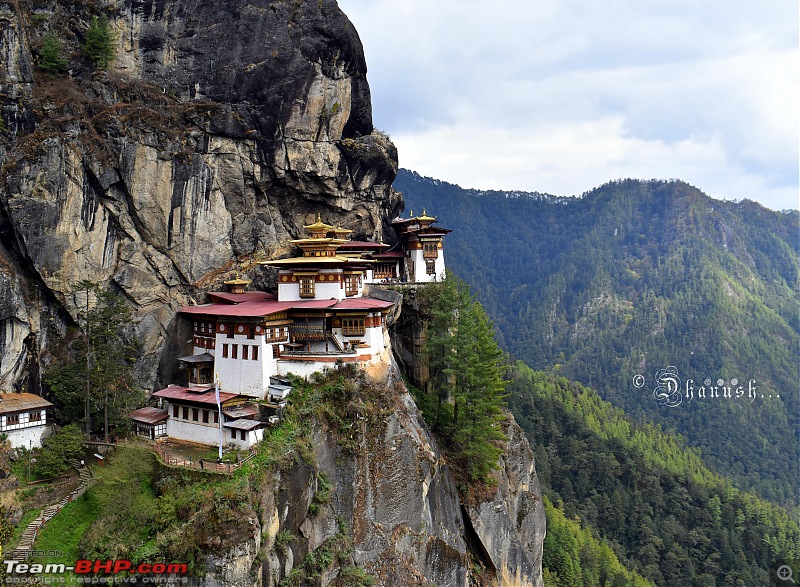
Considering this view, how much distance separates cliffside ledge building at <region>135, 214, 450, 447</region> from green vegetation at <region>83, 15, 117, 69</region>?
754 inches

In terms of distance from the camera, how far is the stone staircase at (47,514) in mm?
25538

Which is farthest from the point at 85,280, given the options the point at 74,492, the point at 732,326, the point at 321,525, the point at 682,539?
the point at 732,326

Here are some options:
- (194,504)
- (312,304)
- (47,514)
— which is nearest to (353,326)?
(312,304)

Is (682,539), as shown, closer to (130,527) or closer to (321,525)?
(321,525)

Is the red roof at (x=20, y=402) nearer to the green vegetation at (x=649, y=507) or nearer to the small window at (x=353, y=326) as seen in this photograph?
the small window at (x=353, y=326)

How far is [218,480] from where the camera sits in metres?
27.0

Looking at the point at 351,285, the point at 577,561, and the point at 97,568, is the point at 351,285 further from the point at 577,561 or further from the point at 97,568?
the point at 577,561

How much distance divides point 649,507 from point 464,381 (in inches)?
2535

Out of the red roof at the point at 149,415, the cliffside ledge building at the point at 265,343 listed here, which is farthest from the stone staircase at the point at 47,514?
the cliffside ledge building at the point at 265,343

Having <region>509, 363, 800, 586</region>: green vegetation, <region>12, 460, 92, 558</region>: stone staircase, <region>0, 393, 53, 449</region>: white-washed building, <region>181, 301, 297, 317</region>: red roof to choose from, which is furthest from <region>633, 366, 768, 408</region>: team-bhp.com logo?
<region>0, 393, 53, 449</region>: white-washed building

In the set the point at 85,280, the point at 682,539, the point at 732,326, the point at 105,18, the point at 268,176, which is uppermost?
the point at 105,18

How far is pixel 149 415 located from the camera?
35062 millimetres

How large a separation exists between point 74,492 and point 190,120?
87.9ft

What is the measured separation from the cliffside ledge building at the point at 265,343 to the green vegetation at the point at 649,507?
44.4m
